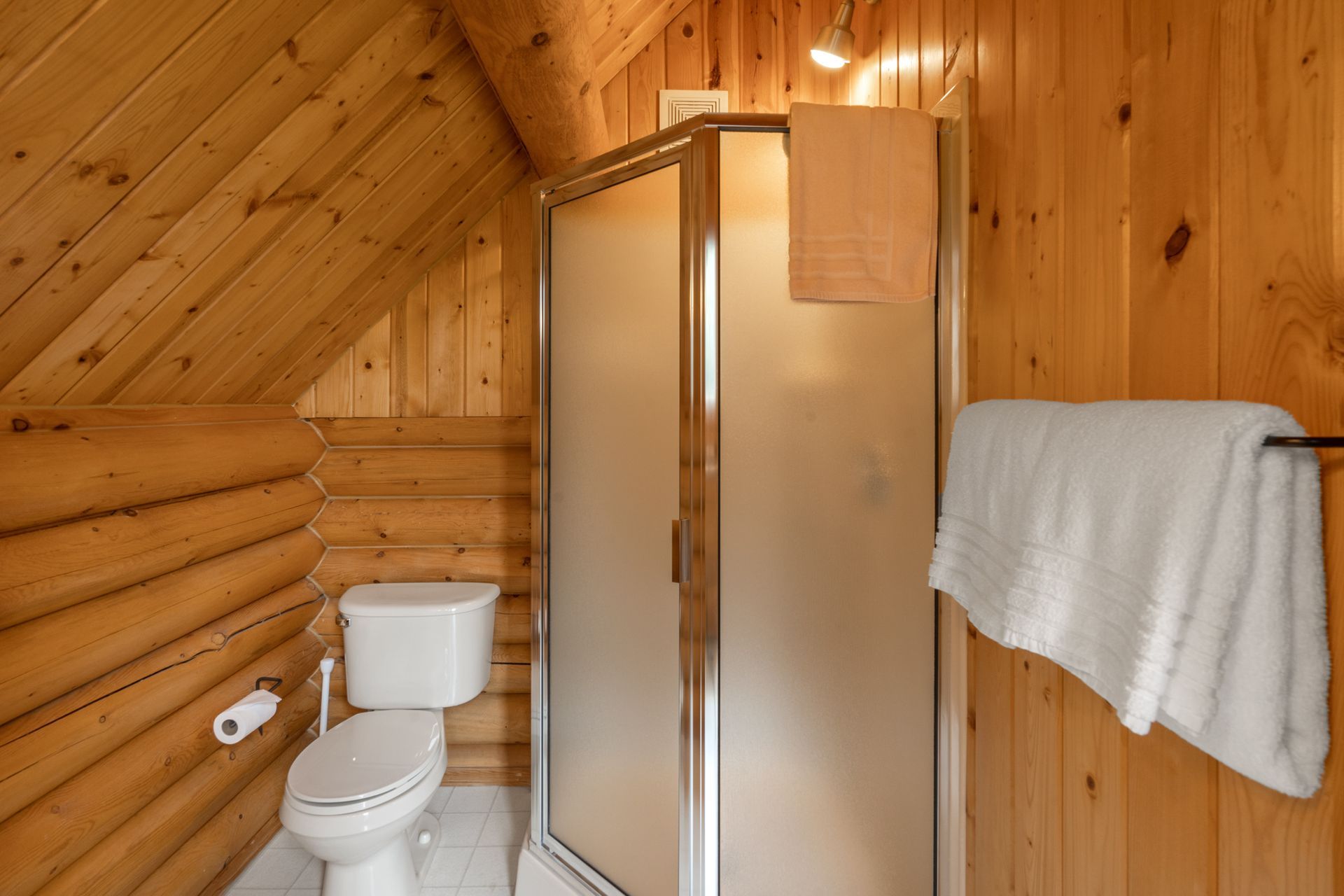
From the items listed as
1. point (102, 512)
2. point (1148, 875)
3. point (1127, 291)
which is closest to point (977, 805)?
point (1148, 875)

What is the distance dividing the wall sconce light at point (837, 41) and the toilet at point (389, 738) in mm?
1900

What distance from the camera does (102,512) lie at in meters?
1.49

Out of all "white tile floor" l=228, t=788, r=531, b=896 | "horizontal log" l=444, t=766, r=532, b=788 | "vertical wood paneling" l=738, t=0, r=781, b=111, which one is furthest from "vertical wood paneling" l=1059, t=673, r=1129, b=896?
"vertical wood paneling" l=738, t=0, r=781, b=111

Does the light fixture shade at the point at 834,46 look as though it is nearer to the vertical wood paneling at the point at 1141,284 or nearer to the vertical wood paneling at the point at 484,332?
the vertical wood paneling at the point at 1141,284

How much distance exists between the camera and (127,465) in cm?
153

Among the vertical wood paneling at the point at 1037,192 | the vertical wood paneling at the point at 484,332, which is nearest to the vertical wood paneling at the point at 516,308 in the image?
the vertical wood paneling at the point at 484,332

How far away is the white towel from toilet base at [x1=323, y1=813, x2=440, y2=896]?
1801 millimetres

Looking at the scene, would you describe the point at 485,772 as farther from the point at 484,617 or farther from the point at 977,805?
the point at 977,805

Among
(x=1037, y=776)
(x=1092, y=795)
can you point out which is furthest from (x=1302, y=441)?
(x=1037, y=776)

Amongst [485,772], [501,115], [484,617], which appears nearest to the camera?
[501,115]

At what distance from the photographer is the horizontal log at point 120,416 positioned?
1.32 m

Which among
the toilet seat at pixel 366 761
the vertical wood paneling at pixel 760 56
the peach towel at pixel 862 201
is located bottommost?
the toilet seat at pixel 366 761

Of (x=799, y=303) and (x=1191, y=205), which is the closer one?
(x=1191, y=205)

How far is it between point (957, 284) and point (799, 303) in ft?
1.12
